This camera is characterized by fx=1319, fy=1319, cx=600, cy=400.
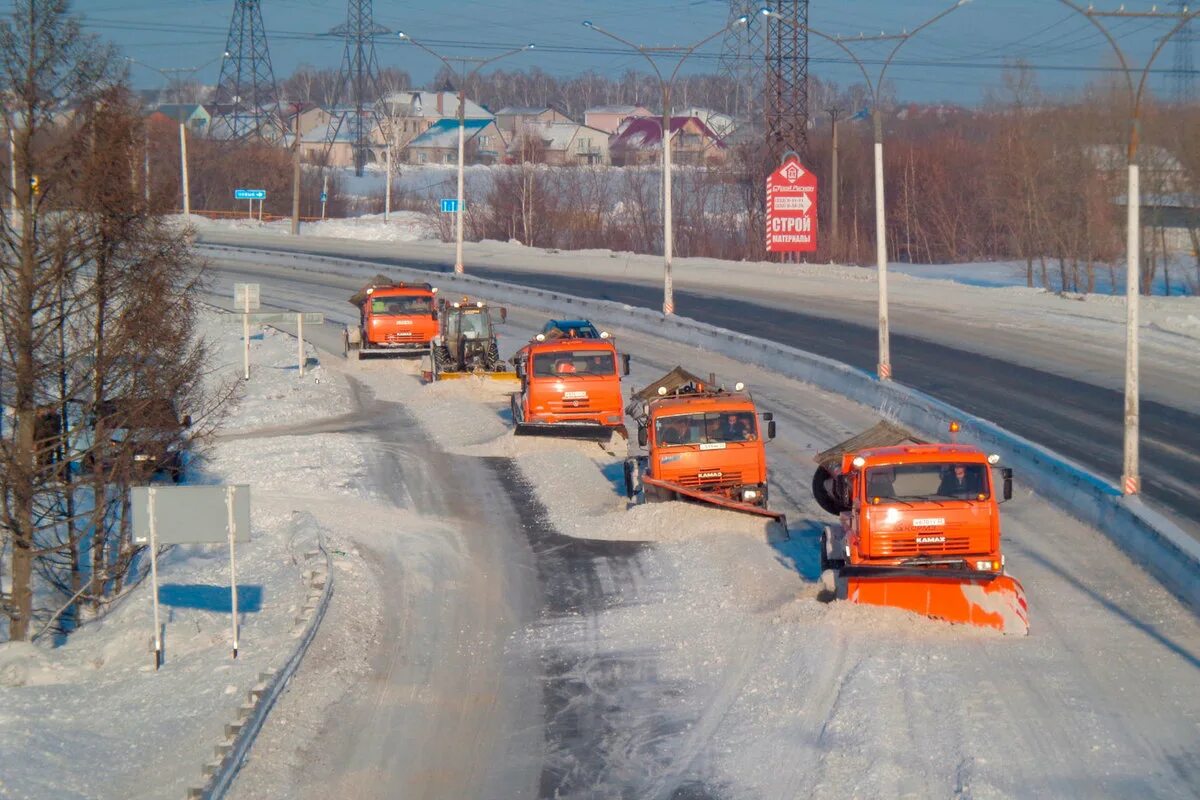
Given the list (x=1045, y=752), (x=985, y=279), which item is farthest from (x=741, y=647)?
(x=985, y=279)

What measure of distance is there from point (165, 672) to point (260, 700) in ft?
8.99

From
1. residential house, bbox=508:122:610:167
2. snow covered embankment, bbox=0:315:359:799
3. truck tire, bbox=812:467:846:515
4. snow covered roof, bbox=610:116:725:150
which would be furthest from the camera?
residential house, bbox=508:122:610:167

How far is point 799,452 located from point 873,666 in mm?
13005

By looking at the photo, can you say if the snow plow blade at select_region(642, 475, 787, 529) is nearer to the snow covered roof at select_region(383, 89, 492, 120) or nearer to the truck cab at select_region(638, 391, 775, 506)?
the truck cab at select_region(638, 391, 775, 506)

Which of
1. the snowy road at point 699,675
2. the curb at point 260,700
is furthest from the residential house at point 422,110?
the curb at point 260,700

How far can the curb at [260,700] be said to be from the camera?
1049cm

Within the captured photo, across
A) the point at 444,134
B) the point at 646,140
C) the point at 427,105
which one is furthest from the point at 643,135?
the point at 427,105

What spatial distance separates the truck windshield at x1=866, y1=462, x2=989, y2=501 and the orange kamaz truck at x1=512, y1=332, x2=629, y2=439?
10.8 meters

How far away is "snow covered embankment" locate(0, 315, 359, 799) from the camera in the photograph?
11383 millimetres

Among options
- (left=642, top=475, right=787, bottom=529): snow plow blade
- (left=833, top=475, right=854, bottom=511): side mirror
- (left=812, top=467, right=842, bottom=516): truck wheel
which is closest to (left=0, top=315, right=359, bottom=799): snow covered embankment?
(left=642, top=475, right=787, bottom=529): snow plow blade

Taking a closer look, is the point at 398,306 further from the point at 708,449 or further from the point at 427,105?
the point at 427,105

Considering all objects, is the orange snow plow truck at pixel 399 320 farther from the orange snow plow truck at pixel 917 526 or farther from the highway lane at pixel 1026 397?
the orange snow plow truck at pixel 917 526

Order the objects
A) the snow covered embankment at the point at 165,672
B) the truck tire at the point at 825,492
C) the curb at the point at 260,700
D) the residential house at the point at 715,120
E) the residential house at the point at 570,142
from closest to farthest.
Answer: the curb at the point at 260,700
the snow covered embankment at the point at 165,672
the truck tire at the point at 825,492
the residential house at the point at 715,120
the residential house at the point at 570,142

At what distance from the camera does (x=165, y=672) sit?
14.4 metres
